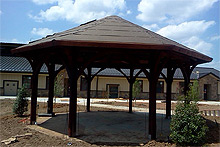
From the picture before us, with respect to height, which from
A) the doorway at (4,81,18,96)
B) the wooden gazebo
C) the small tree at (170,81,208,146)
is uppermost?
the wooden gazebo

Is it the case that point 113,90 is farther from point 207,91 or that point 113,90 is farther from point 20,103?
point 20,103

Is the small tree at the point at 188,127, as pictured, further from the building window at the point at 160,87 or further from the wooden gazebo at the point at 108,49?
the building window at the point at 160,87

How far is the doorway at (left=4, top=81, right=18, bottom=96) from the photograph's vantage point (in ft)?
78.7

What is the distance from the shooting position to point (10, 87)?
2412cm

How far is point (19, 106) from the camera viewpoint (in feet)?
32.8

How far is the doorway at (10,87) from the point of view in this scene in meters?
24.0

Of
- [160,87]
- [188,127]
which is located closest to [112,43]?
[188,127]

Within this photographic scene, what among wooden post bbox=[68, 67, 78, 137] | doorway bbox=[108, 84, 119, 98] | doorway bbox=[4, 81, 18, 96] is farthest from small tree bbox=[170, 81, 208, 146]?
doorway bbox=[4, 81, 18, 96]

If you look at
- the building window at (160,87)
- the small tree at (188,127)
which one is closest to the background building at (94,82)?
the building window at (160,87)

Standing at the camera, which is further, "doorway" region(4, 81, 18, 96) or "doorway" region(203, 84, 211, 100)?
"doorway" region(203, 84, 211, 100)

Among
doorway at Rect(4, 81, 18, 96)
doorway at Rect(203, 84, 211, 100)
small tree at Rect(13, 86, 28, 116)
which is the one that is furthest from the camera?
doorway at Rect(203, 84, 211, 100)

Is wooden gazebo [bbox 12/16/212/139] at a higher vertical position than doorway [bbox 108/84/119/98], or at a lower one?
higher

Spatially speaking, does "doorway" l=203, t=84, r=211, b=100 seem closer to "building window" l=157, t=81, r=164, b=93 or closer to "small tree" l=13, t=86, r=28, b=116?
"building window" l=157, t=81, r=164, b=93

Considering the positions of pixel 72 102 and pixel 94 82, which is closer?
pixel 72 102
